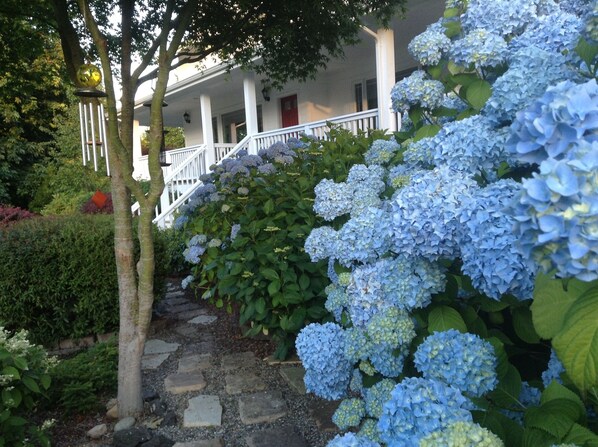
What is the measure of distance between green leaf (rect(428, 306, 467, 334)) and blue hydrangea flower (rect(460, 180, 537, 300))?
0.25m

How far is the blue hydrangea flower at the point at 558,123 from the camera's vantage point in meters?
0.69

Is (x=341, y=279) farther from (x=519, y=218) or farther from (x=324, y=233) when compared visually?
(x=519, y=218)

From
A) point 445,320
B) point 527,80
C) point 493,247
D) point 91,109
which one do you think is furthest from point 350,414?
point 91,109

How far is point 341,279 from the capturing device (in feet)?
6.06

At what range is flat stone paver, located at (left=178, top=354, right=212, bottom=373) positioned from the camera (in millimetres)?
3879

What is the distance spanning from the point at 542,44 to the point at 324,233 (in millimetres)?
1237

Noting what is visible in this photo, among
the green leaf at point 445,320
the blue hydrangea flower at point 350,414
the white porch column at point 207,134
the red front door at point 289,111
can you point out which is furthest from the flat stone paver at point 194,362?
the red front door at point 289,111

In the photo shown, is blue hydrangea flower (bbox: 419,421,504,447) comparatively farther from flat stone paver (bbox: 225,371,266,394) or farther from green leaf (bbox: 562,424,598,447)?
flat stone paver (bbox: 225,371,266,394)

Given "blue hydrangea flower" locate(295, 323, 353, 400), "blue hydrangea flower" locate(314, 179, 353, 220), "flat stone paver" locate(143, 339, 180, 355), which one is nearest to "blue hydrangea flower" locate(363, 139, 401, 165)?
"blue hydrangea flower" locate(314, 179, 353, 220)

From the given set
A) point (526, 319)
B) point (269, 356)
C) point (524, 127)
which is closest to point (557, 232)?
point (524, 127)

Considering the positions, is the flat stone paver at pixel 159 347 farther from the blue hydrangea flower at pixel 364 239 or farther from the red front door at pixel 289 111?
the red front door at pixel 289 111

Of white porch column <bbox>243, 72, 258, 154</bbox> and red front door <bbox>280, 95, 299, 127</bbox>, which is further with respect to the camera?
red front door <bbox>280, 95, 299, 127</bbox>

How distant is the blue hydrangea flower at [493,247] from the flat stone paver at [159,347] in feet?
12.5

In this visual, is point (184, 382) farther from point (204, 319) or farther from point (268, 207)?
point (204, 319)
